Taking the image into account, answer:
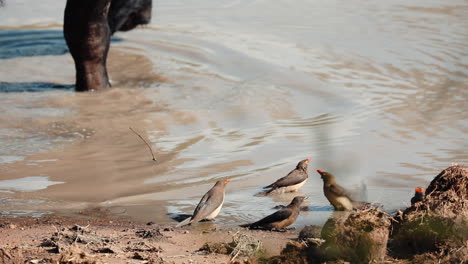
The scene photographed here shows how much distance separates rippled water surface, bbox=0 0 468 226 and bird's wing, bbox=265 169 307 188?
229 mm

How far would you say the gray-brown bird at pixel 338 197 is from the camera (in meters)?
6.24

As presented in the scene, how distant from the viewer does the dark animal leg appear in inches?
423

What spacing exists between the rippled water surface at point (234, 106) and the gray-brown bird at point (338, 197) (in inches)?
6.5

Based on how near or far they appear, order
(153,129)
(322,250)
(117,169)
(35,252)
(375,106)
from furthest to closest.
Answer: (375,106) → (153,129) → (117,169) → (35,252) → (322,250)

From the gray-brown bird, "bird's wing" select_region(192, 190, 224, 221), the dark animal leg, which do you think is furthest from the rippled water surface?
"bird's wing" select_region(192, 190, 224, 221)

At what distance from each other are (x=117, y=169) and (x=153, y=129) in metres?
1.64

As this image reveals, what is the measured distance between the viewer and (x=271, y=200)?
274 inches

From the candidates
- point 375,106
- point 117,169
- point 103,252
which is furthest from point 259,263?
point 375,106

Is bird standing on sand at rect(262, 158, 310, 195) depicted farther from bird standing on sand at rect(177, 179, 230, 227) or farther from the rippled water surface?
bird standing on sand at rect(177, 179, 230, 227)

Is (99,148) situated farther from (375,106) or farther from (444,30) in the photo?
(444,30)

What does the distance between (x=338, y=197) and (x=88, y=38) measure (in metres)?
5.93

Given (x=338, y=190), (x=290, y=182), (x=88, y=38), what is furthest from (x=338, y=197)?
(x=88, y=38)

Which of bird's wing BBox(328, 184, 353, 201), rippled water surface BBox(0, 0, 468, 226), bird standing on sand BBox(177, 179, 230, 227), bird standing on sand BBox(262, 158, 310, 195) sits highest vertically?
bird's wing BBox(328, 184, 353, 201)

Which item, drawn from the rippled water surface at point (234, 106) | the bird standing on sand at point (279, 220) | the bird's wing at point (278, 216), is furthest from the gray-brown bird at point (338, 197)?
the bird's wing at point (278, 216)
